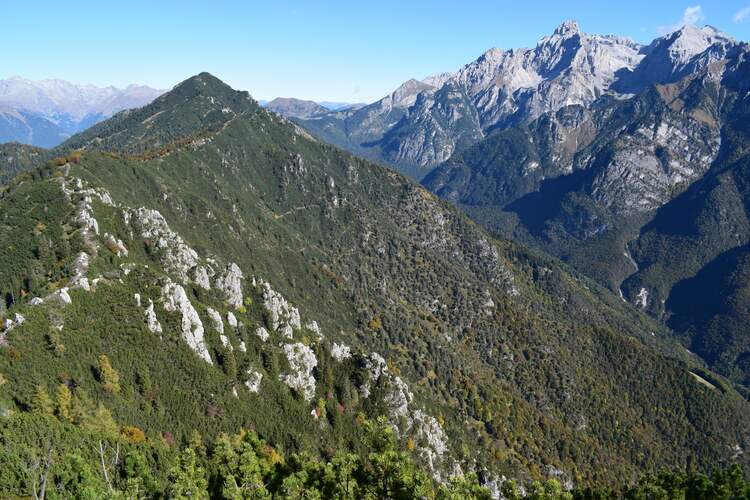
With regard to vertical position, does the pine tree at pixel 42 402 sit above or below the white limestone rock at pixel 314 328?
below

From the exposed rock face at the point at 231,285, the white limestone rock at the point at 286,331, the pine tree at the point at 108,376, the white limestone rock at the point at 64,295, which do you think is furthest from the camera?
the exposed rock face at the point at 231,285

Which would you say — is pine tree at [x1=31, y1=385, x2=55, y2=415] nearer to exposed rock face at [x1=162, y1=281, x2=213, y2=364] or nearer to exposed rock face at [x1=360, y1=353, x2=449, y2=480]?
exposed rock face at [x1=162, y1=281, x2=213, y2=364]

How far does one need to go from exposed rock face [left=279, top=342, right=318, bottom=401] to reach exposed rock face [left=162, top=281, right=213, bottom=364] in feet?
87.5

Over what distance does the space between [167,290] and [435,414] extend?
401ft

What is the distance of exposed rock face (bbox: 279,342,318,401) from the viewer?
131 metres

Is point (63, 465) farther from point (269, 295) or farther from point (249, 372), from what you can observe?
point (269, 295)

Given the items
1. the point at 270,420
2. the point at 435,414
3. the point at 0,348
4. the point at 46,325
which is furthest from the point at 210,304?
the point at 435,414

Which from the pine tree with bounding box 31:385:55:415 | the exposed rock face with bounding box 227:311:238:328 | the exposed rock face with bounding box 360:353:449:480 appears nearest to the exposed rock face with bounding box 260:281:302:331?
the exposed rock face with bounding box 227:311:238:328

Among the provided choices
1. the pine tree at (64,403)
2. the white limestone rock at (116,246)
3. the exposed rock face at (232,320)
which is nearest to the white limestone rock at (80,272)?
the white limestone rock at (116,246)

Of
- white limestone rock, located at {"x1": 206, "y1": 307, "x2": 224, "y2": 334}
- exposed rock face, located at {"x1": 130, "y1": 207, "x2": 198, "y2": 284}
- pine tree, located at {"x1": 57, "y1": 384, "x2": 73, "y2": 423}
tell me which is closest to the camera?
pine tree, located at {"x1": 57, "y1": 384, "x2": 73, "y2": 423}

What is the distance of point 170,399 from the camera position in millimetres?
98062

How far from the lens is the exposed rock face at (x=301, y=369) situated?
431 feet

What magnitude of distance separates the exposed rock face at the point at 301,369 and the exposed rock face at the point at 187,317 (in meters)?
26.7

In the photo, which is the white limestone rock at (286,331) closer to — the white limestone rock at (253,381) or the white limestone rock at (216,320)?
the white limestone rock at (216,320)
